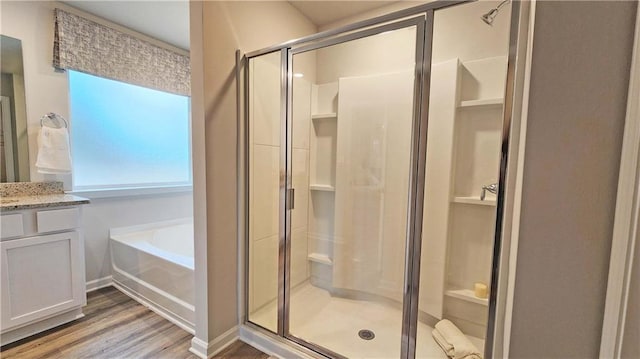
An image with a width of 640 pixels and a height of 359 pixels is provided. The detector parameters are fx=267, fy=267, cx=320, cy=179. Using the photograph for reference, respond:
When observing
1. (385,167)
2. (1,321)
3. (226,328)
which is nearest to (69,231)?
(1,321)

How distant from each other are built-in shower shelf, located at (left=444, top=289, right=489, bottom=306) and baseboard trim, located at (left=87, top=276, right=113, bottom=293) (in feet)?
9.52

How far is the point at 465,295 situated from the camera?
1774 millimetres

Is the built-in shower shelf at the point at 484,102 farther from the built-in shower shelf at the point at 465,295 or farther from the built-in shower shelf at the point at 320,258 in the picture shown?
the built-in shower shelf at the point at 320,258

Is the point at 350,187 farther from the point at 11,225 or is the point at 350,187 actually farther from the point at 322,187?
the point at 11,225

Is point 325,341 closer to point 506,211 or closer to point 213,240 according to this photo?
point 213,240

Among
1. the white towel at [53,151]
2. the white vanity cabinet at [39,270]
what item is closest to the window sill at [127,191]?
the white towel at [53,151]

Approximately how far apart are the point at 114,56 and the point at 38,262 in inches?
70.2

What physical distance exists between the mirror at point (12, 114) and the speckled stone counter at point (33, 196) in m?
0.06

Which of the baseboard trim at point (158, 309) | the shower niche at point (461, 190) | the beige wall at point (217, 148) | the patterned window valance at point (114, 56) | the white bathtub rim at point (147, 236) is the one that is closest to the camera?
the beige wall at point (217, 148)

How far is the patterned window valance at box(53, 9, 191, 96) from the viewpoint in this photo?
6.90 ft

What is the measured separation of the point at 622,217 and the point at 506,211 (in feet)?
1.11

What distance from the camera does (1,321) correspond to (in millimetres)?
1600

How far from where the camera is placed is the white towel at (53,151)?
6.52 ft

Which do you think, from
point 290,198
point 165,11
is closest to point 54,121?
point 165,11
